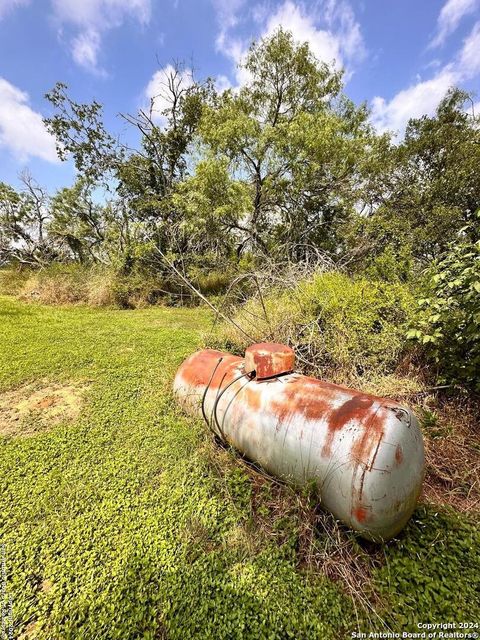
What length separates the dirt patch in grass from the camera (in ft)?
9.60

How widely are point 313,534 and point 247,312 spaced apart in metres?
3.40

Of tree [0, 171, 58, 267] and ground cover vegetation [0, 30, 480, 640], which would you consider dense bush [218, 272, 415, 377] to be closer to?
ground cover vegetation [0, 30, 480, 640]

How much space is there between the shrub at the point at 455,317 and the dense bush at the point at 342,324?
0.41 m

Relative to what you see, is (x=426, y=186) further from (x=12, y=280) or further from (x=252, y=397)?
(x=12, y=280)

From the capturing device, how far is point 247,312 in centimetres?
485

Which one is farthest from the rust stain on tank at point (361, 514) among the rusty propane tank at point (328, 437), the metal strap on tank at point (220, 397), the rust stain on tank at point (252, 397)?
Result: the metal strap on tank at point (220, 397)

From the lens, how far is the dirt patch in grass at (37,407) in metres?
2.93

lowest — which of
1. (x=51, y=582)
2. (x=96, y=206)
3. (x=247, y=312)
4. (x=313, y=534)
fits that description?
(x=51, y=582)

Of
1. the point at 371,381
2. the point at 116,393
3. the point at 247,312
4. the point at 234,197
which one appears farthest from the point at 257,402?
the point at 234,197

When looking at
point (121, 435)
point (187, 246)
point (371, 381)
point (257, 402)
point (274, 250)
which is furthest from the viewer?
point (187, 246)

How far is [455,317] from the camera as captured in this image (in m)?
2.80

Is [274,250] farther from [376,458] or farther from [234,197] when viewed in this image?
[376,458]

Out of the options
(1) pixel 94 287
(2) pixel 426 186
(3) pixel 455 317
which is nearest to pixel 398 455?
(3) pixel 455 317

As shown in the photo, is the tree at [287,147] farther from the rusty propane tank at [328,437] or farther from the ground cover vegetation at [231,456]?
the rusty propane tank at [328,437]
